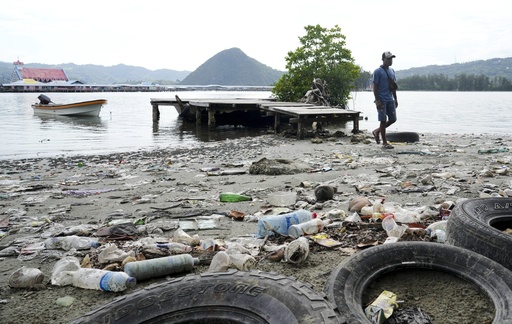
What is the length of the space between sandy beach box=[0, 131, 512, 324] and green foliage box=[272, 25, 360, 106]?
44.2 feet

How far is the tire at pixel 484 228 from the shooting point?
2332 mm

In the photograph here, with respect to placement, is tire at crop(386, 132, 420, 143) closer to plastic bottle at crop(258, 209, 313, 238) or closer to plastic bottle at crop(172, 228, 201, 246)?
plastic bottle at crop(258, 209, 313, 238)

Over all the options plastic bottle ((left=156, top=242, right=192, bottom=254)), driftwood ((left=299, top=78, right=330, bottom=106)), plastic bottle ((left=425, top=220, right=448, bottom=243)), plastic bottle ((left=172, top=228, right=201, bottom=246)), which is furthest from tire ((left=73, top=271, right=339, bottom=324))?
driftwood ((left=299, top=78, right=330, bottom=106))

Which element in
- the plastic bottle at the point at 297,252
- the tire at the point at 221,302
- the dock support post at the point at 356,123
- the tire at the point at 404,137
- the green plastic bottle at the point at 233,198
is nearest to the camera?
the tire at the point at 221,302

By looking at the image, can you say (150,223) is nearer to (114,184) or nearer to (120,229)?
(120,229)

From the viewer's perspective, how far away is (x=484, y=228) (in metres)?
2.47

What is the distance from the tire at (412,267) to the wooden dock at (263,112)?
982 centimetres

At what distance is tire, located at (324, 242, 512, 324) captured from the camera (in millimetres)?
1890

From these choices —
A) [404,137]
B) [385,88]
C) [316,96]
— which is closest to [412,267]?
[385,88]

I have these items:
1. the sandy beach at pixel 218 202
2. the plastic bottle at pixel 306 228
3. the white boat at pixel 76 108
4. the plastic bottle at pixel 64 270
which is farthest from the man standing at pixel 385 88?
the white boat at pixel 76 108

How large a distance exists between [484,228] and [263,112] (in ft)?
57.7

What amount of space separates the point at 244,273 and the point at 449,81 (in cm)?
11410

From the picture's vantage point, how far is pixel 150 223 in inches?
154

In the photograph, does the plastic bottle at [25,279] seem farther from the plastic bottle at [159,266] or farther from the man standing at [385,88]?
the man standing at [385,88]
